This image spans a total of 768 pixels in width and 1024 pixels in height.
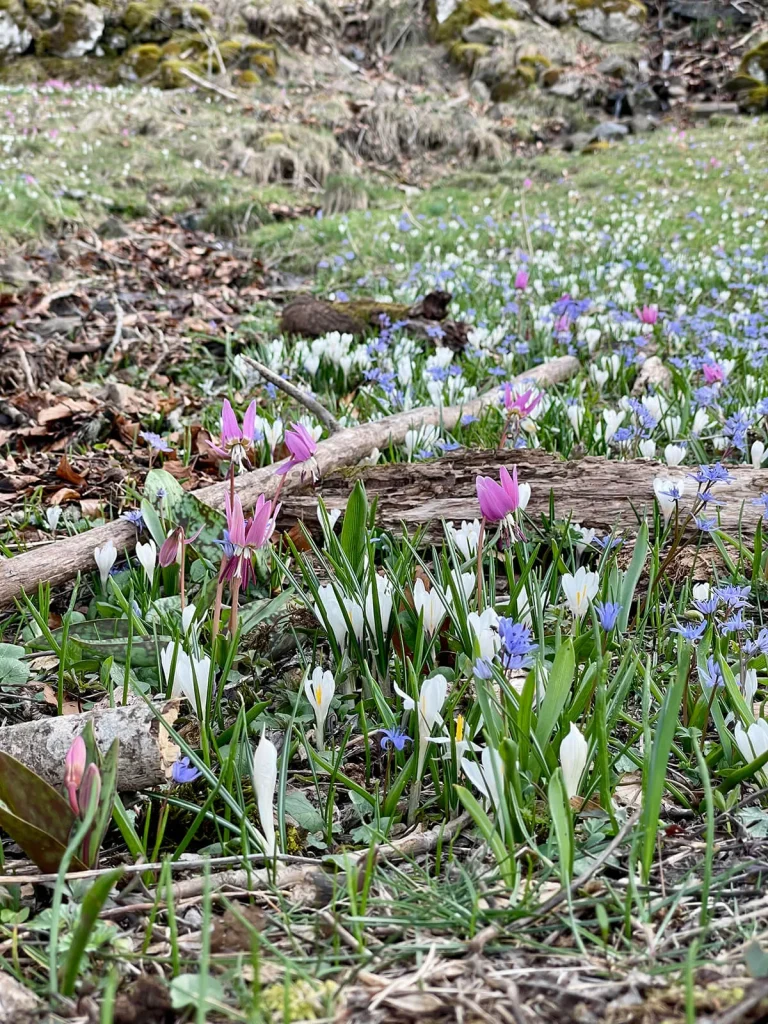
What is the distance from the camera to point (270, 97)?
17781mm

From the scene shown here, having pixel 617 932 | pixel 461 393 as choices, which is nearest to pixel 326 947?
pixel 617 932

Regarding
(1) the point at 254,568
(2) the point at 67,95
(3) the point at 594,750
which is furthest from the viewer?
(2) the point at 67,95

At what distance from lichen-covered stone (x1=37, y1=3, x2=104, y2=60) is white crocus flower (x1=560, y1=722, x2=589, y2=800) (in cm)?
2371

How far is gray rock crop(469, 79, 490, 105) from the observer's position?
19984 mm

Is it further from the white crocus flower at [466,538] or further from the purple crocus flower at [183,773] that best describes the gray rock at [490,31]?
the purple crocus flower at [183,773]

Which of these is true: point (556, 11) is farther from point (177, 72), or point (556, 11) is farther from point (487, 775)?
point (487, 775)

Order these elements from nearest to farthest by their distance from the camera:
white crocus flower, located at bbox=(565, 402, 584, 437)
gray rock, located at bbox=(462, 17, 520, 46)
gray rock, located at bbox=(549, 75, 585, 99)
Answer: white crocus flower, located at bbox=(565, 402, 584, 437) < gray rock, located at bbox=(549, 75, 585, 99) < gray rock, located at bbox=(462, 17, 520, 46)

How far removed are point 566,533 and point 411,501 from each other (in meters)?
0.48

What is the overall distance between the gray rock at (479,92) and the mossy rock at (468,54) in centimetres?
94

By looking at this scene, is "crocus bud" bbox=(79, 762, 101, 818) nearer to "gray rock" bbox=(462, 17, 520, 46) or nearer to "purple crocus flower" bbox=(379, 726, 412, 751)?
"purple crocus flower" bbox=(379, 726, 412, 751)

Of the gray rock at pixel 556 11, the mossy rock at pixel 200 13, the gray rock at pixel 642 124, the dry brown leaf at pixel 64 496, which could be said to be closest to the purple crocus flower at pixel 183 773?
the dry brown leaf at pixel 64 496

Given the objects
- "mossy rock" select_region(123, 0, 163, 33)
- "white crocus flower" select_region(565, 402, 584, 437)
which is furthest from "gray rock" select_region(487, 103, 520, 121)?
"white crocus flower" select_region(565, 402, 584, 437)

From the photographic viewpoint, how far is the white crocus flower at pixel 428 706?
1.31 m

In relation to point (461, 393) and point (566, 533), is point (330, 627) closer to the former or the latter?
point (566, 533)
